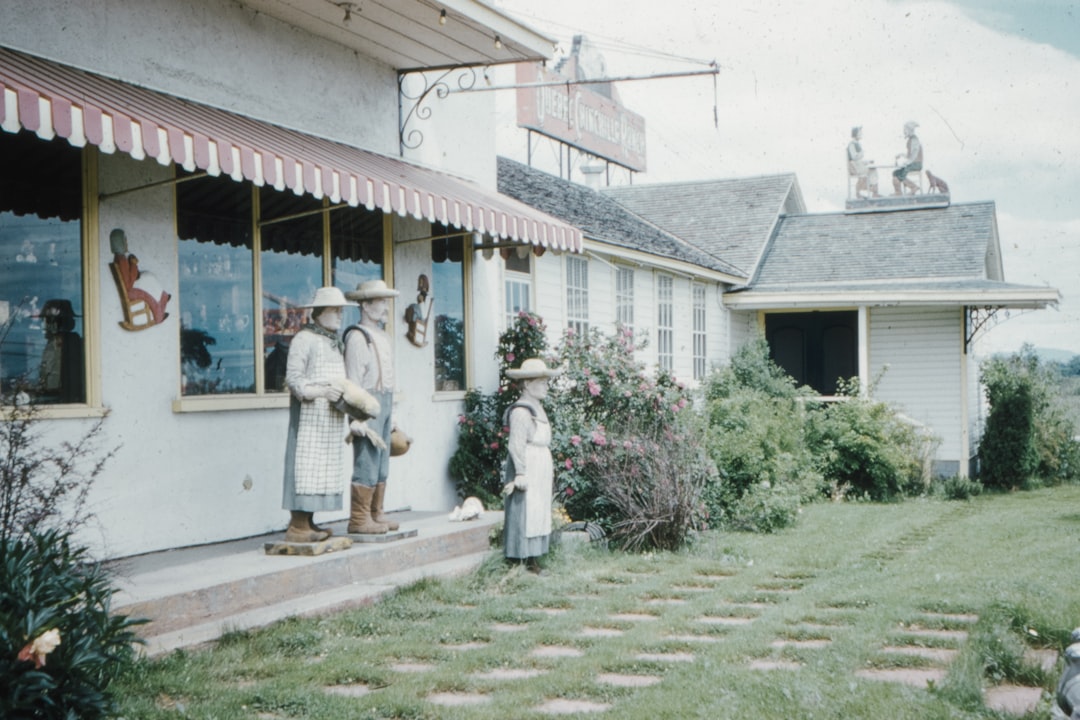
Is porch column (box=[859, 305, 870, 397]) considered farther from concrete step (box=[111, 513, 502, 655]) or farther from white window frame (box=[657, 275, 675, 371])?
concrete step (box=[111, 513, 502, 655])

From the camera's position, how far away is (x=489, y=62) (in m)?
10.1

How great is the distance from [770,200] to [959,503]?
993 cm

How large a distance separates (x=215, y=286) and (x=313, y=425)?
4.84 feet

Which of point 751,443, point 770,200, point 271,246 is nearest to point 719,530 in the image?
point 751,443

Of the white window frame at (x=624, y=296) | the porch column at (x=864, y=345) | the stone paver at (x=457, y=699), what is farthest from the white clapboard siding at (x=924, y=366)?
the stone paver at (x=457, y=699)

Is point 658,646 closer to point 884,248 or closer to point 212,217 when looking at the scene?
point 212,217

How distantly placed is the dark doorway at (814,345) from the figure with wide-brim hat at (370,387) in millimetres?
15773

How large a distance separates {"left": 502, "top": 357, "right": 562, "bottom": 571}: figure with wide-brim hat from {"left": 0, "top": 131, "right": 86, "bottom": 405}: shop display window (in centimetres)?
Result: 303

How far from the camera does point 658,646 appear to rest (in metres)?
6.28

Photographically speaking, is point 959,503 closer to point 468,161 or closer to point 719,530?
point 719,530

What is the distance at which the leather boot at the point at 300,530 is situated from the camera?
752 cm

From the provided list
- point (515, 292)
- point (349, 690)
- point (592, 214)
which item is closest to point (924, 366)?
point (592, 214)

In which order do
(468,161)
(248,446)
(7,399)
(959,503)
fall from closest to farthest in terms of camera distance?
(7,399), (248,446), (468,161), (959,503)

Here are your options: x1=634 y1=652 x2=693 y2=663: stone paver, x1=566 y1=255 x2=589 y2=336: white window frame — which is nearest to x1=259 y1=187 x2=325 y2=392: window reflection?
x1=634 y1=652 x2=693 y2=663: stone paver
